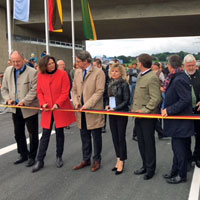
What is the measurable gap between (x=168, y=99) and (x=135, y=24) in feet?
78.0

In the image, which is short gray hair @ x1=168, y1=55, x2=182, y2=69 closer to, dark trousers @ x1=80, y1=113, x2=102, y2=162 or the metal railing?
dark trousers @ x1=80, y1=113, x2=102, y2=162

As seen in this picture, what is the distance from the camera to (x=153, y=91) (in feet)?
12.6

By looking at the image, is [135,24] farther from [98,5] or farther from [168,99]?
[168,99]

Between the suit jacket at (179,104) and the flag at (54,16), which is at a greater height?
the flag at (54,16)

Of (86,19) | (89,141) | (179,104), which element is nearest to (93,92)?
(89,141)

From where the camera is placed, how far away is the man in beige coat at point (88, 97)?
437cm

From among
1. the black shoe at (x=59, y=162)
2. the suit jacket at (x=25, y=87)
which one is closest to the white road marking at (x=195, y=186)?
the black shoe at (x=59, y=162)

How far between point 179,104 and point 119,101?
3.27ft

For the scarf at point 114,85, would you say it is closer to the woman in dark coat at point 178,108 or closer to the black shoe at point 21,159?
the woman in dark coat at point 178,108

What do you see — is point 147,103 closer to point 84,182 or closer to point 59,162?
point 84,182

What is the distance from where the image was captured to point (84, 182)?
4.04m

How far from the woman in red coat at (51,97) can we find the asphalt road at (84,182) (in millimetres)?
354

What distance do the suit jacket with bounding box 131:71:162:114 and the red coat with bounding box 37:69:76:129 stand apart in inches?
51.6

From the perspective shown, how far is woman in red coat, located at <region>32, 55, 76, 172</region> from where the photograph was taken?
4473 mm
